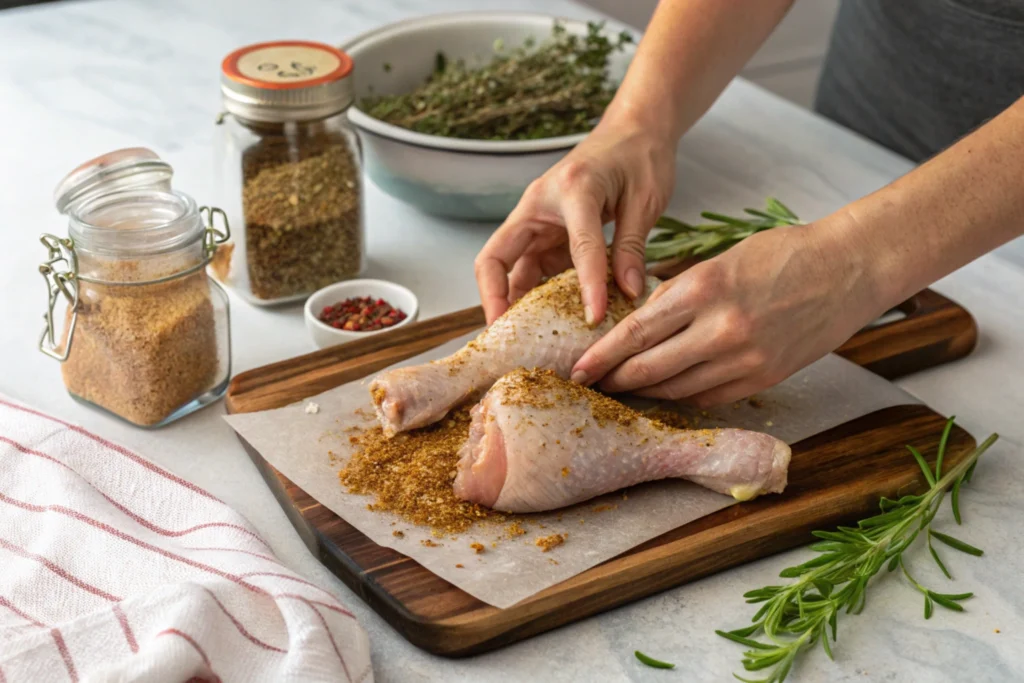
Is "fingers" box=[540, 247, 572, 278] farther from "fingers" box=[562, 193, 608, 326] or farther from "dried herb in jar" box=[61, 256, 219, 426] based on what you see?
"dried herb in jar" box=[61, 256, 219, 426]

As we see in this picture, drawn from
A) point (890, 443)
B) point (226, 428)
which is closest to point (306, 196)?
point (226, 428)

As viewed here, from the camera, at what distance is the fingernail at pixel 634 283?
161 cm

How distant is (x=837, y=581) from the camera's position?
4.12ft

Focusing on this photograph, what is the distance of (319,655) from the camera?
109 cm

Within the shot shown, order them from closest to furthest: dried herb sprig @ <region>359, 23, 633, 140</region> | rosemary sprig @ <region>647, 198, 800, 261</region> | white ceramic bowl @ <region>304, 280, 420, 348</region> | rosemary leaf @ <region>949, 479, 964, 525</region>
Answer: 1. rosemary leaf @ <region>949, 479, 964, 525</region>
2. white ceramic bowl @ <region>304, 280, 420, 348</region>
3. rosemary sprig @ <region>647, 198, 800, 261</region>
4. dried herb sprig @ <region>359, 23, 633, 140</region>

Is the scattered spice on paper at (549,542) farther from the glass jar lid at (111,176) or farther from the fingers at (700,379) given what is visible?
the glass jar lid at (111,176)

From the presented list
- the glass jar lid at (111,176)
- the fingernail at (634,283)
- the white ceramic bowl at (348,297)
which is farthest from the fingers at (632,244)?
the glass jar lid at (111,176)

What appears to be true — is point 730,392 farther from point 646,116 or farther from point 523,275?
point 646,116

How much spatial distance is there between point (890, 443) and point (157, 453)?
100cm

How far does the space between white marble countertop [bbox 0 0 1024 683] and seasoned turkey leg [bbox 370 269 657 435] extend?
0.70 ft

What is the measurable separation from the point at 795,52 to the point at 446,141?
3.30m

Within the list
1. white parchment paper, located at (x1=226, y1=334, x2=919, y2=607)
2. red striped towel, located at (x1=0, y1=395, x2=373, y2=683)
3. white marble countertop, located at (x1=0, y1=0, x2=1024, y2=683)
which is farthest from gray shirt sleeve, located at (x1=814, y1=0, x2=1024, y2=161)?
red striped towel, located at (x1=0, y1=395, x2=373, y2=683)

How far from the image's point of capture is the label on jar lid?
169cm

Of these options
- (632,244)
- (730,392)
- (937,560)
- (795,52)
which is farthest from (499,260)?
(795,52)
